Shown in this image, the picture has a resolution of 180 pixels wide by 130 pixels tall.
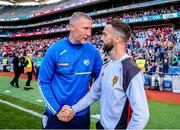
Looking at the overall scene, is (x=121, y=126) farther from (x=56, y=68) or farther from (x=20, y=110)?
(x=20, y=110)

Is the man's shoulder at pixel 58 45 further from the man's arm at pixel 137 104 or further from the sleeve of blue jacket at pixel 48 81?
the man's arm at pixel 137 104

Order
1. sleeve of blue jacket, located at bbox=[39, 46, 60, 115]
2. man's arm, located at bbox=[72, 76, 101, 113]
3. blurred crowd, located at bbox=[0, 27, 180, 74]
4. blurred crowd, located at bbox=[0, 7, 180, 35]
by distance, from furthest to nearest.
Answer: blurred crowd, located at bbox=[0, 7, 180, 35], blurred crowd, located at bbox=[0, 27, 180, 74], sleeve of blue jacket, located at bbox=[39, 46, 60, 115], man's arm, located at bbox=[72, 76, 101, 113]

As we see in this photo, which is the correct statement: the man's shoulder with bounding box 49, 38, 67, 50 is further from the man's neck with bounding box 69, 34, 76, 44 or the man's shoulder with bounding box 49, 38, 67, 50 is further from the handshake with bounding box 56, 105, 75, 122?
the handshake with bounding box 56, 105, 75, 122

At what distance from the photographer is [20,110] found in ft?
32.9

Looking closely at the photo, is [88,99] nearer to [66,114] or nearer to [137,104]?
[66,114]

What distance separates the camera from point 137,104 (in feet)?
8.91

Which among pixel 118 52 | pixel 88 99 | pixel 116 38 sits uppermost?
pixel 116 38

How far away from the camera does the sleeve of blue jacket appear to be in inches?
133

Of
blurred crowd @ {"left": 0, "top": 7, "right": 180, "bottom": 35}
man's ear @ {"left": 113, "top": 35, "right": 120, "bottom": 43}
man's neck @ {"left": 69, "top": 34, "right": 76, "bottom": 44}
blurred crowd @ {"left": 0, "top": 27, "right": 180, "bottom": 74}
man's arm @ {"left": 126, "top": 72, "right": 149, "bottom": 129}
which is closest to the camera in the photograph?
man's arm @ {"left": 126, "top": 72, "right": 149, "bottom": 129}

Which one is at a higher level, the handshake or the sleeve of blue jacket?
the sleeve of blue jacket

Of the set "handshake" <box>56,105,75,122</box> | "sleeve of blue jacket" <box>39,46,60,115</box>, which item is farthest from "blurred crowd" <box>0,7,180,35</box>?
"handshake" <box>56,105,75,122</box>

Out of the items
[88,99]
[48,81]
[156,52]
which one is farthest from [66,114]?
[156,52]

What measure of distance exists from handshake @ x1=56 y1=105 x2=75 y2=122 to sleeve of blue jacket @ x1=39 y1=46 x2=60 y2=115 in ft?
0.26

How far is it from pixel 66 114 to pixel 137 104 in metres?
0.88
